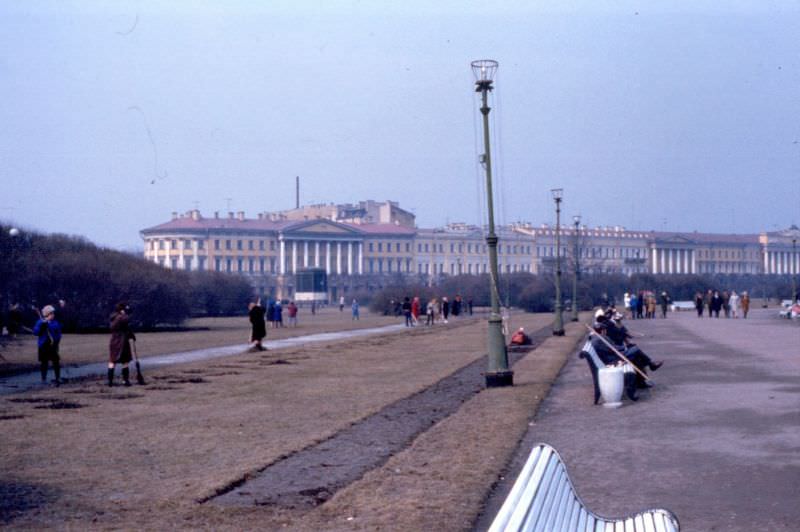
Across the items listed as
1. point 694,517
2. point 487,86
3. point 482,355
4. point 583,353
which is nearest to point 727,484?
point 694,517

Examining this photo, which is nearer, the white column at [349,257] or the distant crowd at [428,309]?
the distant crowd at [428,309]

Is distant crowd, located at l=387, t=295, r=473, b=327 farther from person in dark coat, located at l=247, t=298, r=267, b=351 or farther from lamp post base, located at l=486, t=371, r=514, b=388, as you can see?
lamp post base, located at l=486, t=371, r=514, b=388

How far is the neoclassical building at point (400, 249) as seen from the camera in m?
130

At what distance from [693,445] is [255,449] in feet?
16.6

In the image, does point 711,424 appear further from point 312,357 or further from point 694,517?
point 312,357

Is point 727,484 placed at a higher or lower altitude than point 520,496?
lower

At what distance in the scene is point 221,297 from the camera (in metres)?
91.1

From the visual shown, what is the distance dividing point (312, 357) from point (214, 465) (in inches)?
813

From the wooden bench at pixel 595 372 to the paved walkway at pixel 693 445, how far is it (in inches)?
9.3

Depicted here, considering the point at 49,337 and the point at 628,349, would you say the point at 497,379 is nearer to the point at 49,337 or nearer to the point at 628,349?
the point at 628,349

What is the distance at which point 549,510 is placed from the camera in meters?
5.78

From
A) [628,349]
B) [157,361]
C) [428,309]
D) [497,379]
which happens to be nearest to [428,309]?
[428,309]

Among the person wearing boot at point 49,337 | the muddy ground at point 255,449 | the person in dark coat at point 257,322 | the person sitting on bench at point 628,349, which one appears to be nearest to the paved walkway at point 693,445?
the person sitting on bench at point 628,349

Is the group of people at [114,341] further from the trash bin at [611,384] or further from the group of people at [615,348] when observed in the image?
the trash bin at [611,384]
